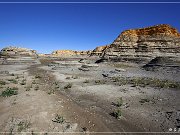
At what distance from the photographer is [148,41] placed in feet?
147

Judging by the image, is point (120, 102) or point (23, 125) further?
point (120, 102)

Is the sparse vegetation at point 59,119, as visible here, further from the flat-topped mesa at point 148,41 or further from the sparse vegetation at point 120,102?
the flat-topped mesa at point 148,41

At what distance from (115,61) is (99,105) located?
32.3 metres

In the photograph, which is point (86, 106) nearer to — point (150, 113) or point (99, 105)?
point (99, 105)

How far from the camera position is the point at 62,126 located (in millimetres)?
9039

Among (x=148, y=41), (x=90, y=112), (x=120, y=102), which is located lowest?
(x=90, y=112)

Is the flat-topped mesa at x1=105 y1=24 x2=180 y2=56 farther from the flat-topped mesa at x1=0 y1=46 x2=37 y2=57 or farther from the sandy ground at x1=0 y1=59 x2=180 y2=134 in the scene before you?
the sandy ground at x1=0 y1=59 x2=180 y2=134

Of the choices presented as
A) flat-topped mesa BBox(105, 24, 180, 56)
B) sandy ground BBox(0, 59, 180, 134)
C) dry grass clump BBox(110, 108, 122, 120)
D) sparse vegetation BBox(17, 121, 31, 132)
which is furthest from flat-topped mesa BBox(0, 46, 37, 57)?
dry grass clump BBox(110, 108, 122, 120)

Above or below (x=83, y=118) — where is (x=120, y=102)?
above

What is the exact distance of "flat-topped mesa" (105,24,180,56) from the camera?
41.7 meters

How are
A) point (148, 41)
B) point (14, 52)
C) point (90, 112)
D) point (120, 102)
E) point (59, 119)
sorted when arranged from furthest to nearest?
point (14, 52) → point (148, 41) → point (120, 102) → point (90, 112) → point (59, 119)

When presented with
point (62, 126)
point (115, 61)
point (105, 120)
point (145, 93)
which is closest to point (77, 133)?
point (62, 126)

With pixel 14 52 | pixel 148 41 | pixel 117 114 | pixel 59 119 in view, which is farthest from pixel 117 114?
pixel 14 52

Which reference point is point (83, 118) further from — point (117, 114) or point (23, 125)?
point (23, 125)
